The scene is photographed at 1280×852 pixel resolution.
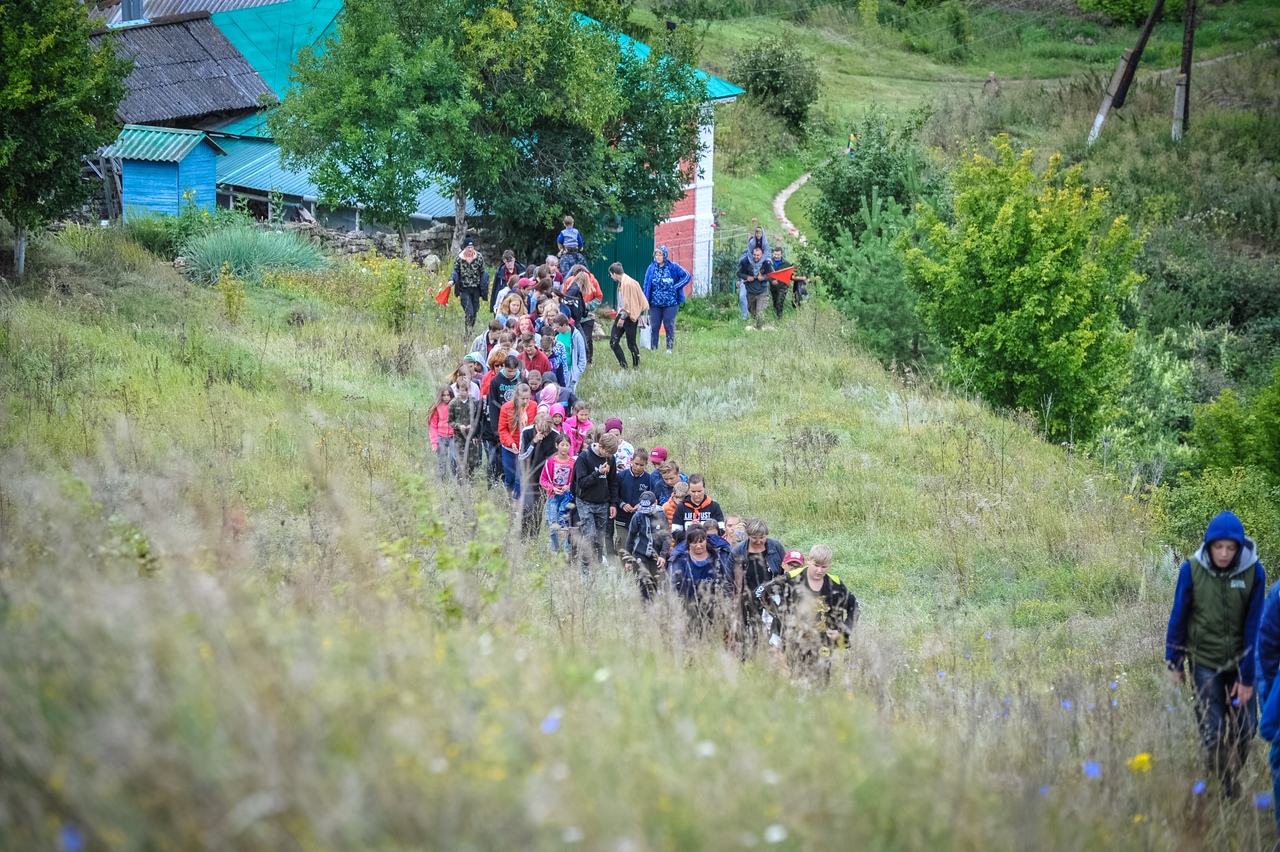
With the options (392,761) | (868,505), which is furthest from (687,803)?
(868,505)

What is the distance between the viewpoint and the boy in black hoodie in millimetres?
9562

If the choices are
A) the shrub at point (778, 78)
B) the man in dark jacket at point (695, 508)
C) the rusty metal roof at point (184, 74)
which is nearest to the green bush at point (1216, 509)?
the man in dark jacket at point (695, 508)

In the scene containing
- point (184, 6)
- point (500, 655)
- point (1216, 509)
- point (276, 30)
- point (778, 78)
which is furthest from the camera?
point (778, 78)

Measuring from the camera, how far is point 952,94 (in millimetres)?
45031

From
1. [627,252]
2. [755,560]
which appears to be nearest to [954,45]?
[627,252]

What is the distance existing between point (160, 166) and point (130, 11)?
31.1 feet

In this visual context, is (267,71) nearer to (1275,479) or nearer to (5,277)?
(5,277)

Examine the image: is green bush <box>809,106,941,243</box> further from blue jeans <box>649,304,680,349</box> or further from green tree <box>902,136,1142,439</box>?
green tree <box>902,136,1142,439</box>

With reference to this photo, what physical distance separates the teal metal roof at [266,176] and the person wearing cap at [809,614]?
18438 mm

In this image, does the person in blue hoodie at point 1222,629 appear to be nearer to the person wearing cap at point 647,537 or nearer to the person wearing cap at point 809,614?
the person wearing cap at point 809,614

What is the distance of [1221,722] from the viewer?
19.7ft

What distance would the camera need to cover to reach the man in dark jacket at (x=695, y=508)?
8.98m

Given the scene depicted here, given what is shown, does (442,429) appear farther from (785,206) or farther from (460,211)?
(785,206)

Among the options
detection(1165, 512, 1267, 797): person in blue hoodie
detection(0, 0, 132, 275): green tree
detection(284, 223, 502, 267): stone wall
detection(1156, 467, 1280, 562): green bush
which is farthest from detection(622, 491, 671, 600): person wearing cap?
detection(284, 223, 502, 267): stone wall
